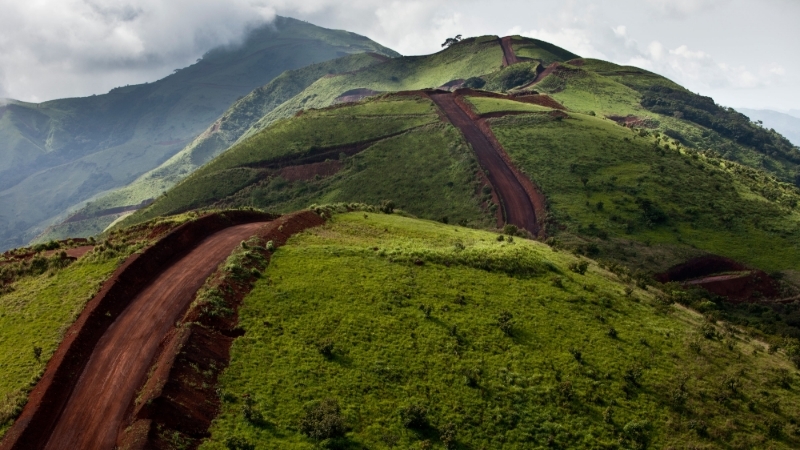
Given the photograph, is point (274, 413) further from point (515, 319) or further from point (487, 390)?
point (515, 319)

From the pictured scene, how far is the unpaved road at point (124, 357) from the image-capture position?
21.0 metres

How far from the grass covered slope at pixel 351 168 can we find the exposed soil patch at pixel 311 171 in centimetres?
22

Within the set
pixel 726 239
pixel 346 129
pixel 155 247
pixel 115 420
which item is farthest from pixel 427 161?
pixel 115 420

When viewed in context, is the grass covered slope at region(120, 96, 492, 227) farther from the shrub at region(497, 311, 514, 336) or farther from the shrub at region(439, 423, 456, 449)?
the shrub at region(439, 423, 456, 449)

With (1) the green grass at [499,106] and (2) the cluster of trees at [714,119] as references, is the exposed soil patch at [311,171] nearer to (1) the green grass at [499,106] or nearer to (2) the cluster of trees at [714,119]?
(1) the green grass at [499,106]

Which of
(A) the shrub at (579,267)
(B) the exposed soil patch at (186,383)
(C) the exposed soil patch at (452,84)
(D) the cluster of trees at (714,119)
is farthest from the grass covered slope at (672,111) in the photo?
(B) the exposed soil patch at (186,383)

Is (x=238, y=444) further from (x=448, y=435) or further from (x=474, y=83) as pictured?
(x=474, y=83)

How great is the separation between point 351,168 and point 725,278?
66190mm

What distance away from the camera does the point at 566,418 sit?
79.8ft

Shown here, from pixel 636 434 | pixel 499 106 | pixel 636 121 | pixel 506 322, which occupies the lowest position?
pixel 636 434

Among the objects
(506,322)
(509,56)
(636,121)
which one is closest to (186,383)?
(506,322)

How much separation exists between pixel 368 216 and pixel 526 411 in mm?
30034

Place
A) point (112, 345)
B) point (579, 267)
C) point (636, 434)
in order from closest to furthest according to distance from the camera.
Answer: point (636, 434) → point (112, 345) → point (579, 267)

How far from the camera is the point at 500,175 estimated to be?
3282 inches
